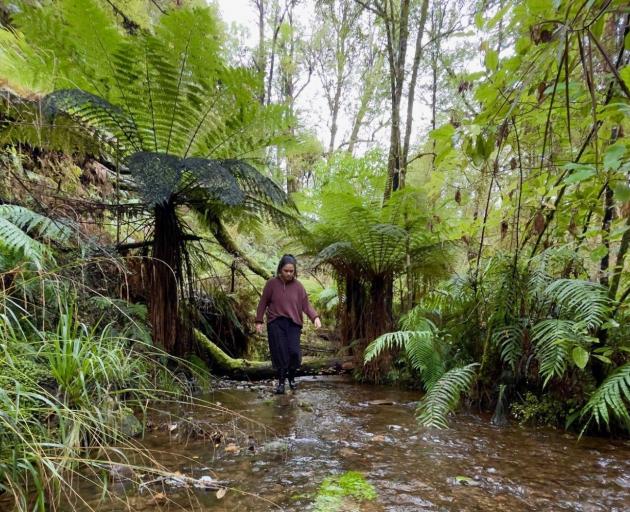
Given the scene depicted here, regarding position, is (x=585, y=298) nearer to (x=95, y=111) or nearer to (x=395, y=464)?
(x=395, y=464)

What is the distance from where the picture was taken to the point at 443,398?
8.82 ft

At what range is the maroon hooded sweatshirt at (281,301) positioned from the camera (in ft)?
13.8

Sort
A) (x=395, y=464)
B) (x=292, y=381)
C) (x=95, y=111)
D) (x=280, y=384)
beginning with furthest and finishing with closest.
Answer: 1. (x=292, y=381)
2. (x=280, y=384)
3. (x=95, y=111)
4. (x=395, y=464)

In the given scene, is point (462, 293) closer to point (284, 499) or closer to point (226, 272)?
point (284, 499)

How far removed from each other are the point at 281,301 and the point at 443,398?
203cm

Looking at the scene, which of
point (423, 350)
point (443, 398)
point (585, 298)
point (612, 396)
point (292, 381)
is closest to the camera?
point (612, 396)

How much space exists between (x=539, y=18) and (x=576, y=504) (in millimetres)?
1895

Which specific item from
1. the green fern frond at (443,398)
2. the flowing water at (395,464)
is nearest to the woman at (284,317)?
the flowing water at (395,464)

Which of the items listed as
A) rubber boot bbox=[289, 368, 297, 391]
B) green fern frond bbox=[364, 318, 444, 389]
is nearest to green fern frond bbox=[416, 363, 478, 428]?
green fern frond bbox=[364, 318, 444, 389]

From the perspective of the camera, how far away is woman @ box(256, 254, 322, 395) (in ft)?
13.5

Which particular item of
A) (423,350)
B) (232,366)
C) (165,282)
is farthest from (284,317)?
(423,350)

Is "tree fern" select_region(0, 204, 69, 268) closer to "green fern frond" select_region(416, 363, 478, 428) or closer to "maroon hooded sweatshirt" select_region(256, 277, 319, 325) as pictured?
"maroon hooded sweatshirt" select_region(256, 277, 319, 325)

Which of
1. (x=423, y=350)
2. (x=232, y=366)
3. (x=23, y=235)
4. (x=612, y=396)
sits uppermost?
(x=23, y=235)

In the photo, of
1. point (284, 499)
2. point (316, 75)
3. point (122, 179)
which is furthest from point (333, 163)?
point (316, 75)
